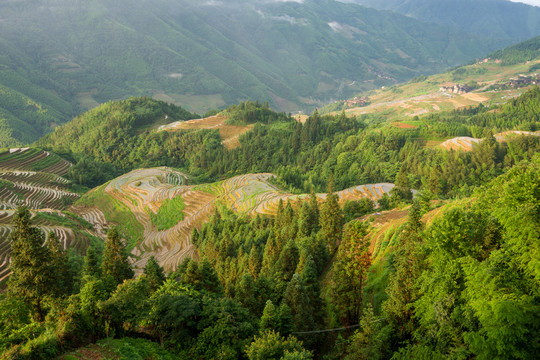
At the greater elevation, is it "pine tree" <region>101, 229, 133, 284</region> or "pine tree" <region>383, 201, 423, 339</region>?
"pine tree" <region>383, 201, 423, 339</region>

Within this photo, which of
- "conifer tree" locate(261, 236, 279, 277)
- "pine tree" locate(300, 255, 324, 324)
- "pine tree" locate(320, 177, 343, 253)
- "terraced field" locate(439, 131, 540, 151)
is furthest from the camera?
"terraced field" locate(439, 131, 540, 151)

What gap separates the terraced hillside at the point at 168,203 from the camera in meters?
A: 73.1

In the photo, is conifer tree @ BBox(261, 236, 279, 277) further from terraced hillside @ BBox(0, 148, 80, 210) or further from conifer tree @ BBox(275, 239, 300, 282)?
terraced hillside @ BBox(0, 148, 80, 210)

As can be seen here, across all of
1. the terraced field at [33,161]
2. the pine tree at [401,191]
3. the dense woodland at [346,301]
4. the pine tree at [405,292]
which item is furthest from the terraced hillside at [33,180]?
the pine tree at [405,292]

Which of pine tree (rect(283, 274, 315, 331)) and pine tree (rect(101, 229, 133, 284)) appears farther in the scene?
pine tree (rect(101, 229, 133, 284))

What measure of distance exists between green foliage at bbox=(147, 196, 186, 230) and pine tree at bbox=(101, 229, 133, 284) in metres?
52.4

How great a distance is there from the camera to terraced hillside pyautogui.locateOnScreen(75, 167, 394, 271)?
7312cm

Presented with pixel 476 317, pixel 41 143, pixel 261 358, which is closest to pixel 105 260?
pixel 261 358

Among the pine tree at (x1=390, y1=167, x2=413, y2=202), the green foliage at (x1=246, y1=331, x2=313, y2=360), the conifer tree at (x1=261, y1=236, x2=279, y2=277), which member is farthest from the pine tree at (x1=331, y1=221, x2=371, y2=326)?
Result: the pine tree at (x1=390, y1=167, x2=413, y2=202)

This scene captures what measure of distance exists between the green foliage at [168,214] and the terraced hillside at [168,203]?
1.00 feet

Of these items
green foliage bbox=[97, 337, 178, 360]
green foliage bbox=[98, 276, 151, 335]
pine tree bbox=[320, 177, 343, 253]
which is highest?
pine tree bbox=[320, 177, 343, 253]

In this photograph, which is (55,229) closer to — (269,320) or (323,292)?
(323,292)

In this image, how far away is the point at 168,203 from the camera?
298 feet

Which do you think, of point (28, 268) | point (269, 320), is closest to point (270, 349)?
point (269, 320)
